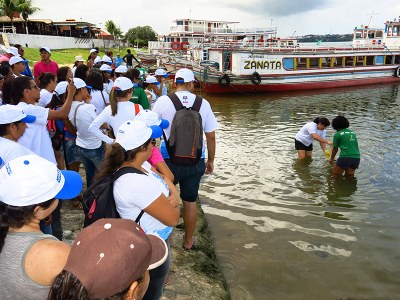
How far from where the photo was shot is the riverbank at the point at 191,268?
3.15m

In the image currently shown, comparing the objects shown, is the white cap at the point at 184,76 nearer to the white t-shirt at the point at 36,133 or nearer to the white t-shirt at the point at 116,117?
the white t-shirt at the point at 116,117

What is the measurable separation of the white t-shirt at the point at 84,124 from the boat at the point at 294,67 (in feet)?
53.9

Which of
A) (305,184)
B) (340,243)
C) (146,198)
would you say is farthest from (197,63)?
(146,198)

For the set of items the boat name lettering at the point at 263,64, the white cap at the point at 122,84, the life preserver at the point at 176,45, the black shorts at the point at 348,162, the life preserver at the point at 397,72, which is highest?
the life preserver at the point at 176,45

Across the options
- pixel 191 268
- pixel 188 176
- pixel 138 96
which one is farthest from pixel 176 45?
pixel 191 268

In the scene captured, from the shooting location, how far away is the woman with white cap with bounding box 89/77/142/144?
3.73 metres

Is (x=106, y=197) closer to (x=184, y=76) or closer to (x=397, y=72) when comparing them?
(x=184, y=76)

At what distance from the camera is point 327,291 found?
3756mm

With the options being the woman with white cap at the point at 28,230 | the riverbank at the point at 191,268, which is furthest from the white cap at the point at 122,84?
the woman with white cap at the point at 28,230

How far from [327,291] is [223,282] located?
46.8 inches

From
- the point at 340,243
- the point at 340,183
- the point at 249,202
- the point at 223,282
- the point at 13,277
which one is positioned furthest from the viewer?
the point at 340,183

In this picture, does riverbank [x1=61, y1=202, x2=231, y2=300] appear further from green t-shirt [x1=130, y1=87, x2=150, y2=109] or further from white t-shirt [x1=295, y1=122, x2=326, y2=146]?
white t-shirt [x1=295, y1=122, x2=326, y2=146]

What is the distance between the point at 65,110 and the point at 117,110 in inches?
22.9

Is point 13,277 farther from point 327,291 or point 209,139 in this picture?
point 327,291
